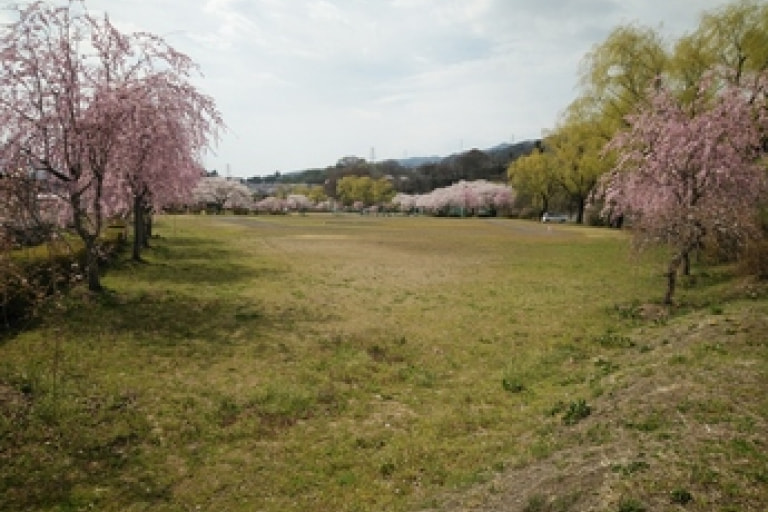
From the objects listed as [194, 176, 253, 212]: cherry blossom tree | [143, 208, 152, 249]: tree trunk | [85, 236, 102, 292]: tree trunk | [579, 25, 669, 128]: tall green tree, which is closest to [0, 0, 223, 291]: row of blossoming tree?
[85, 236, 102, 292]: tree trunk

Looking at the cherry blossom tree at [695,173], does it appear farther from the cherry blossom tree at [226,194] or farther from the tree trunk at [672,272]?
the cherry blossom tree at [226,194]

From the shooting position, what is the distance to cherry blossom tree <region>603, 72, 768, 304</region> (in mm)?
16062

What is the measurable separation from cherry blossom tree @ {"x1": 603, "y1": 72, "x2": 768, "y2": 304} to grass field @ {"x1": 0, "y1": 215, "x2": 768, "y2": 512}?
7.86ft

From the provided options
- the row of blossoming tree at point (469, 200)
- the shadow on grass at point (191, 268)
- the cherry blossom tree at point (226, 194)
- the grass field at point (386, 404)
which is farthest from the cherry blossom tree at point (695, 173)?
the cherry blossom tree at point (226, 194)

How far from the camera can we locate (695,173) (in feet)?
57.6

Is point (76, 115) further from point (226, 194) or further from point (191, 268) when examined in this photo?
point (226, 194)

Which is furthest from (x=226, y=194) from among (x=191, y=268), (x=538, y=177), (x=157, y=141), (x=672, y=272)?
(x=672, y=272)

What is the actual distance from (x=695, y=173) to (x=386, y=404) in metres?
14.7

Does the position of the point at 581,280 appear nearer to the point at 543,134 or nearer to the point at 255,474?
the point at 255,474

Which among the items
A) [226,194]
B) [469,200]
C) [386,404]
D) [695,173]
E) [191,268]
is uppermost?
[226,194]

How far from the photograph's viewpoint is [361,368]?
11883 millimetres

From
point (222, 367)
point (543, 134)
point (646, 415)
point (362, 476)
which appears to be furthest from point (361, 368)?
point (543, 134)

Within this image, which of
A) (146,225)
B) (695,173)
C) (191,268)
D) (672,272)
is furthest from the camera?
(146,225)

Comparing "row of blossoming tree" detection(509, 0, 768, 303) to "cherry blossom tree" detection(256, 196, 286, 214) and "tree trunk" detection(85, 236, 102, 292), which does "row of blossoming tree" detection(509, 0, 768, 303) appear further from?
"cherry blossom tree" detection(256, 196, 286, 214)
